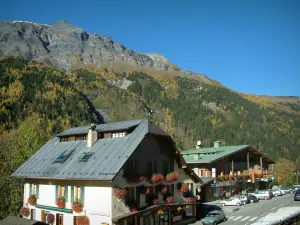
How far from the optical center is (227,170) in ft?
202

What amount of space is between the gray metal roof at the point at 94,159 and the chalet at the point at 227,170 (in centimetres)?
2418

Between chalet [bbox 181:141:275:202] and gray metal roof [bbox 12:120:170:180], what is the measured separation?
24.2 m

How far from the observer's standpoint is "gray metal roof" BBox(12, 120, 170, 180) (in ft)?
89.4

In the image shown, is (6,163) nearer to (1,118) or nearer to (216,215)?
(216,215)

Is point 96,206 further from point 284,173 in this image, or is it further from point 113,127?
point 284,173

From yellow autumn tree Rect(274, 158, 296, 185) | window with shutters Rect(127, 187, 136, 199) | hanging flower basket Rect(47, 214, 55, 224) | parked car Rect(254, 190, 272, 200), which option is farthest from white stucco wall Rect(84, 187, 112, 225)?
yellow autumn tree Rect(274, 158, 296, 185)

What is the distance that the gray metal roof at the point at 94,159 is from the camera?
27250mm

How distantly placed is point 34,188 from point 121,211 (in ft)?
37.4

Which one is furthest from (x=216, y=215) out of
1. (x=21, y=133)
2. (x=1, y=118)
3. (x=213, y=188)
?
(x=1, y=118)

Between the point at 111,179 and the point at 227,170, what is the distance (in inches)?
1592

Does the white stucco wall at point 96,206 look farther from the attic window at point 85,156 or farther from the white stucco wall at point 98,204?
the attic window at point 85,156

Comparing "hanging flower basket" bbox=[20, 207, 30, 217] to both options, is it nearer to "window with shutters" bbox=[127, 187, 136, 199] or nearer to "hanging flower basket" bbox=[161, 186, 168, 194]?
"window with shutters" bbox=[127, 187, 136, 199]

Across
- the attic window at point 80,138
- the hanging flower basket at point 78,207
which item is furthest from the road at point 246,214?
the attic window at point 80,138

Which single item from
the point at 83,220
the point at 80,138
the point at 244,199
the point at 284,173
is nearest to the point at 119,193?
the point at 83,220
